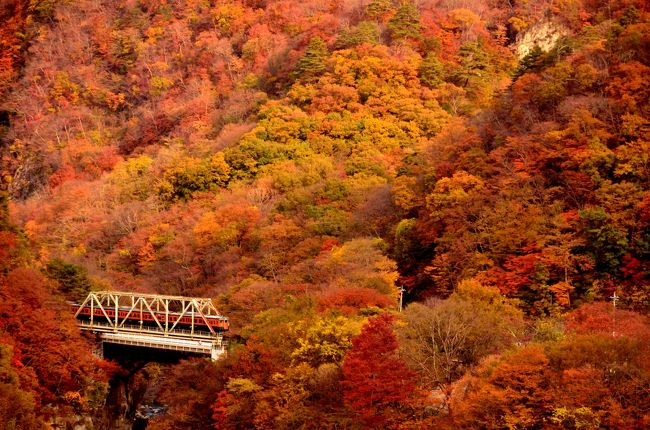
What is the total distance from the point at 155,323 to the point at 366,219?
15.6 m

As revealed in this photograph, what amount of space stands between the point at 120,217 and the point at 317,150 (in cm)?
1921

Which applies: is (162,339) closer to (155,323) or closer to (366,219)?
(155,323)

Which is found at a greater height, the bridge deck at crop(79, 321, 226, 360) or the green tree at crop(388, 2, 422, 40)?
the green tree at crop(388, 2, 422, 40)

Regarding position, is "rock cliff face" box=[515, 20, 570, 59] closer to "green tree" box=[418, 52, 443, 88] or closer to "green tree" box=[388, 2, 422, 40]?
"green tree" box=[418, 52, 443, 88]

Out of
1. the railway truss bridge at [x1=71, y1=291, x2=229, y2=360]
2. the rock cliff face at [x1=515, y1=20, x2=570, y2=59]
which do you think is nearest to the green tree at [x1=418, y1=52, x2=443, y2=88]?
the rock cliff face at [x1=515, y1=20, x2=570, y2=59]

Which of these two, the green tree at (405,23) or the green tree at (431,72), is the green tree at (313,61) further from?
the green tree at (431,72)

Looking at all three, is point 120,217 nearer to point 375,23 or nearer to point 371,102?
point 371,102

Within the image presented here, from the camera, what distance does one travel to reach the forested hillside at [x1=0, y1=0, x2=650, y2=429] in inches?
1539

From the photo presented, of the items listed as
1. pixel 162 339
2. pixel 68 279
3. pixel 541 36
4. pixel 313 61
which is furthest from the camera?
pixel 541 36

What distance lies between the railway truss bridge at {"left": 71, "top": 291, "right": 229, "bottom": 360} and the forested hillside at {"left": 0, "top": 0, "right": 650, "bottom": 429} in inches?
57.5

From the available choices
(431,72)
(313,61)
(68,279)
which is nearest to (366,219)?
(68,279)

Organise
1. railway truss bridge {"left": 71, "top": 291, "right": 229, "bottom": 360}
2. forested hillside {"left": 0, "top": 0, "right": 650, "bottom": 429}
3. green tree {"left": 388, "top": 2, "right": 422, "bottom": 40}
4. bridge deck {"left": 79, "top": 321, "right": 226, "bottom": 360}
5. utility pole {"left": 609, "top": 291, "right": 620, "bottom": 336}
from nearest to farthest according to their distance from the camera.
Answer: utility pole {"left": 609, "top": 291, "right": 620, "bottom": 336} → forested hillside {"left": 0, "top": 0, "right": 650, "bottom": 429} → bridge deck {"left": 79, "top": 321, "right": 226, "bottom": 360} → railway truss bridge {"left": 71, "top": 291, "right": 229, "bottom": 360} → green tree {"left": 388, "top": 2, "right": 422, "bottom": 40}

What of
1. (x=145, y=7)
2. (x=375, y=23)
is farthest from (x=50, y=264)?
(x=145, y=7)

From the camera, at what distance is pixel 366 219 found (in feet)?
213
